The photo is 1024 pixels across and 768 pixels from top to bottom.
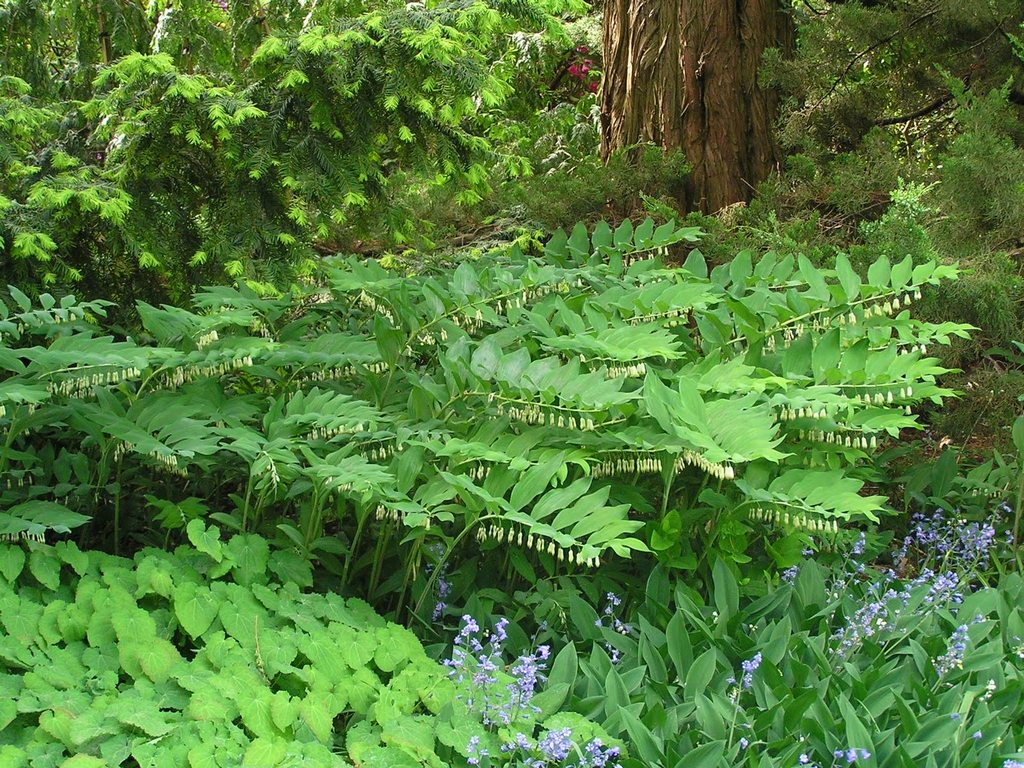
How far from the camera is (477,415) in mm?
2703

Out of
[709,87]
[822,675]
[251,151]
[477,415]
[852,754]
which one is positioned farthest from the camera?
[709,87]

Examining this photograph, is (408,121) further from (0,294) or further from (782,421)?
(782,421)

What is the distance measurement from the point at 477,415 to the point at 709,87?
10.4ft

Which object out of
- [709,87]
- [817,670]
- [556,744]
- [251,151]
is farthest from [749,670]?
[709,87]

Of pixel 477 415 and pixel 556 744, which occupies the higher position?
pixel 477 415

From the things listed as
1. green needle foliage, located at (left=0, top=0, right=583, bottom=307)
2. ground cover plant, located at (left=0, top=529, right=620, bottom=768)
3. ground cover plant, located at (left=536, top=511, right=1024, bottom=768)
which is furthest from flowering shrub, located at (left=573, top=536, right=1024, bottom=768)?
green needle foliage, located at (left=0, top=0, right=583, bottom=307)

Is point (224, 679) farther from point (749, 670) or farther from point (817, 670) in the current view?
point (817, 670)

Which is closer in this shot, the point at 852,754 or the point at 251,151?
the point at 852,754

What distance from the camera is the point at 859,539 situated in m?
3.10

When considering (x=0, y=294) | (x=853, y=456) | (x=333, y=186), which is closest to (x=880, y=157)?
(x=853, y=456)

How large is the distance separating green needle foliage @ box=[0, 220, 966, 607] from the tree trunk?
6.33ft

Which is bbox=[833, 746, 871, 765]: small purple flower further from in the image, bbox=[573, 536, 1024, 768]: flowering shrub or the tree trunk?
the tree trunk

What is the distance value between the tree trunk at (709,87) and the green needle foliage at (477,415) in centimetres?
193

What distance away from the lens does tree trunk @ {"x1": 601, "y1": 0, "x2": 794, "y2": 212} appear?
5109mm
